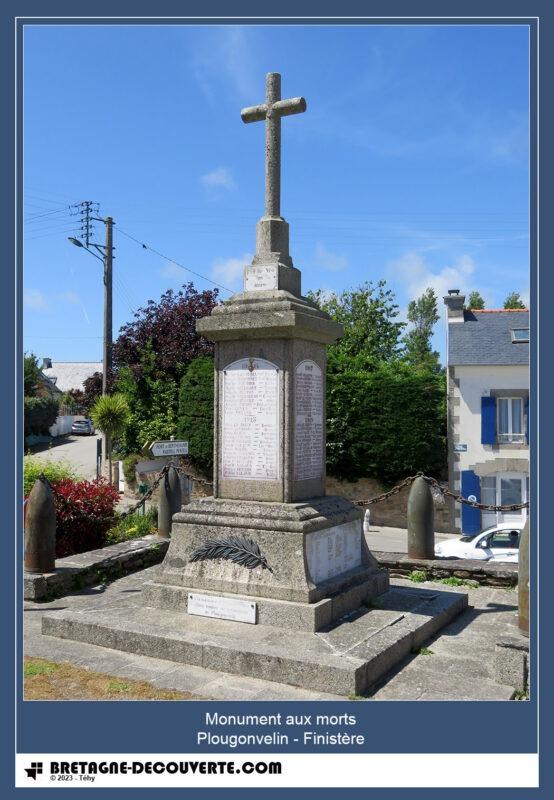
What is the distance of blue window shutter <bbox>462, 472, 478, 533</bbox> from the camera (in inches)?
783

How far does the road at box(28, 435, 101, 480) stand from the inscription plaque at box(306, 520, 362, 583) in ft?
73.8

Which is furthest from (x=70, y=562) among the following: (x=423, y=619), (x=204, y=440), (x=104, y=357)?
(x=104, y=357)

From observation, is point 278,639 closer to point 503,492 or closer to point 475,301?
point 503,492

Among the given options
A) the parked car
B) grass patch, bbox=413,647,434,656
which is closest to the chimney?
grass patch, bbox=413,647,434,656

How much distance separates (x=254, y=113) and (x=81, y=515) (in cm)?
632

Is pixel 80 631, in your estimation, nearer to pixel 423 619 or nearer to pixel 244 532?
pixel 244 532

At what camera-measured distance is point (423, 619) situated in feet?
20.9

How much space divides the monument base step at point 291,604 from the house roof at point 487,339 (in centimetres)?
1461

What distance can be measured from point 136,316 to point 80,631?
20.2 m

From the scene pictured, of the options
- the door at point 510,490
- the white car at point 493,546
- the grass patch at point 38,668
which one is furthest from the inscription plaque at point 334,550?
the door at point 510,490

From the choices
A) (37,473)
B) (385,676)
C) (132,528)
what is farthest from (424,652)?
(37,473)

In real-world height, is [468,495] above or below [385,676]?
below

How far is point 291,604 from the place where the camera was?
5.93 m

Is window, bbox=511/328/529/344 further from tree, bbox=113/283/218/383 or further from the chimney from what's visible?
tree, bbox=113/283/218/383
